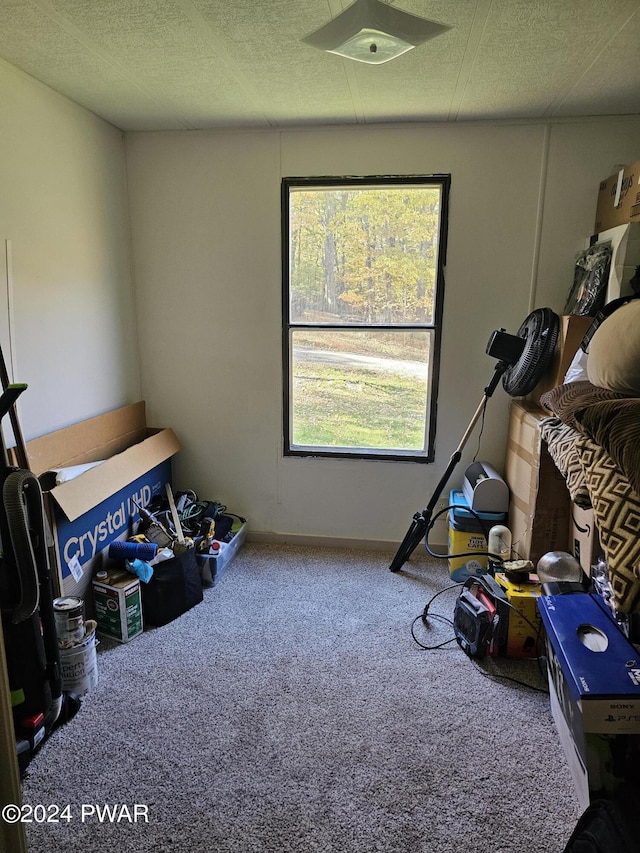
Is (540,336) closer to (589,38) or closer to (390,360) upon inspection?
(390,360)

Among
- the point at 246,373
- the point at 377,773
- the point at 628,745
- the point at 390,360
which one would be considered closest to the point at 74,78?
the point at 246,373

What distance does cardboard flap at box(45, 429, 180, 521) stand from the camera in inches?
86.0

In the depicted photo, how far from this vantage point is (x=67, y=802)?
1.54 metres

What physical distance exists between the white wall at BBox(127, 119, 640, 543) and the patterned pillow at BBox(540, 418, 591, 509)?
1.19 m

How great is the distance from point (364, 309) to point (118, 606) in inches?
77.1

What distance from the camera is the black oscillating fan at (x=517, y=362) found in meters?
2.47

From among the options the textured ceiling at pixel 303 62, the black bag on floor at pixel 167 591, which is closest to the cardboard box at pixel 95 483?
the black bag on floor at pixel 167 591

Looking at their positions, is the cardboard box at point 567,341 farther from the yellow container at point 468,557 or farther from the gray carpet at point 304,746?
the gray carpet at point 304,746

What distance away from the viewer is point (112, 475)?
252 centimetres

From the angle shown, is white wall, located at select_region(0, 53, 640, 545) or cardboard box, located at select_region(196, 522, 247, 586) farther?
cardboard box, located at select_region(196, 522, 247, 586)

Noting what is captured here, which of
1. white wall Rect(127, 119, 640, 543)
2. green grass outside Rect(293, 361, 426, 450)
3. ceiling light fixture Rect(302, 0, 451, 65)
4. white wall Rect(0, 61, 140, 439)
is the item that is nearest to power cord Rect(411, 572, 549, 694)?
white wall Rect(127, 119, 640, 543)

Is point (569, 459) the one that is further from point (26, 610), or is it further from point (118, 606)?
point (118, 606)

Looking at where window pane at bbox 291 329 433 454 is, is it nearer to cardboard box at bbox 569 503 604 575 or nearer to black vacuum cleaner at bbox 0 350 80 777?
cardboard box at bbox 569 503 604 575

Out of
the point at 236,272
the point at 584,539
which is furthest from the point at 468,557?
the point at 236,272
